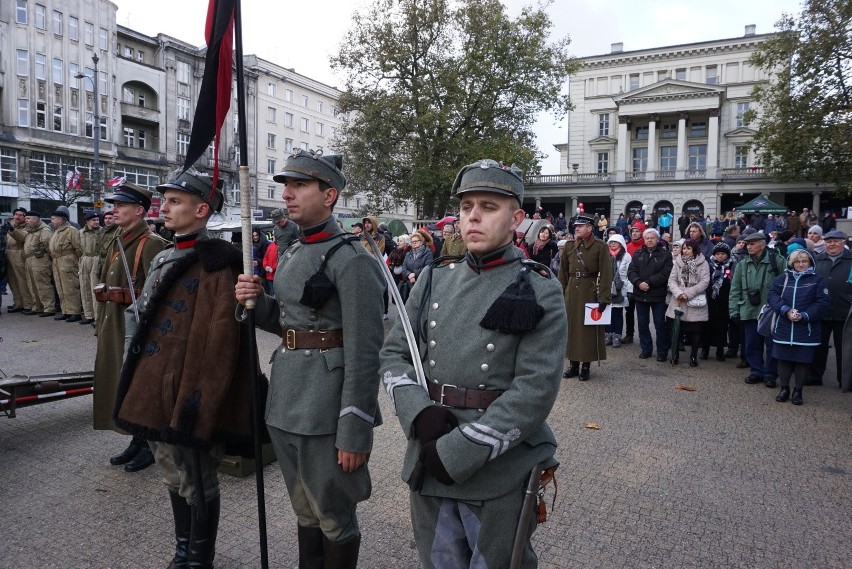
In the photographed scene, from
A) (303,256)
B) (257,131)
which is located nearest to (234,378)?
(303,256)

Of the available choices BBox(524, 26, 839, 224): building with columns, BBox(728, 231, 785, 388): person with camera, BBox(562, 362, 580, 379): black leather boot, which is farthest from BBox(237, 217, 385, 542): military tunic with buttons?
BBox(524, 26, 839, 224): building with columns

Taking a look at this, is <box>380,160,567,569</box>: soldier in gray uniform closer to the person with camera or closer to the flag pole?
the flag pole

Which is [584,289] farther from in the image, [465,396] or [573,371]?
[465,396]

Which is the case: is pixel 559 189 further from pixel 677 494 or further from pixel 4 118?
pixel 677 494

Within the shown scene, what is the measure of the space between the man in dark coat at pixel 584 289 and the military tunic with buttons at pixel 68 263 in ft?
30.9

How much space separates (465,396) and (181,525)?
2037 mm

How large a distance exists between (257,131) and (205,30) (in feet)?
202

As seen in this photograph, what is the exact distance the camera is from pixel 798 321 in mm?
6938

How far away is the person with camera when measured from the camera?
7941 mm

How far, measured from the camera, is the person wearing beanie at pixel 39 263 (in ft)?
40.8

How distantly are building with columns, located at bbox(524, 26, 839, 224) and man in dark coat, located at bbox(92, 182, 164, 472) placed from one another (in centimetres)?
4637

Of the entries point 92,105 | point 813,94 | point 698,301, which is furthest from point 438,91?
point 92,105

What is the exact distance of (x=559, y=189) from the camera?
57031mm

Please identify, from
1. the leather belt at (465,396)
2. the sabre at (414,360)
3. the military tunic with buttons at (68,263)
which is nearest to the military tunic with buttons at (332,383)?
the sabre at (414,360)
